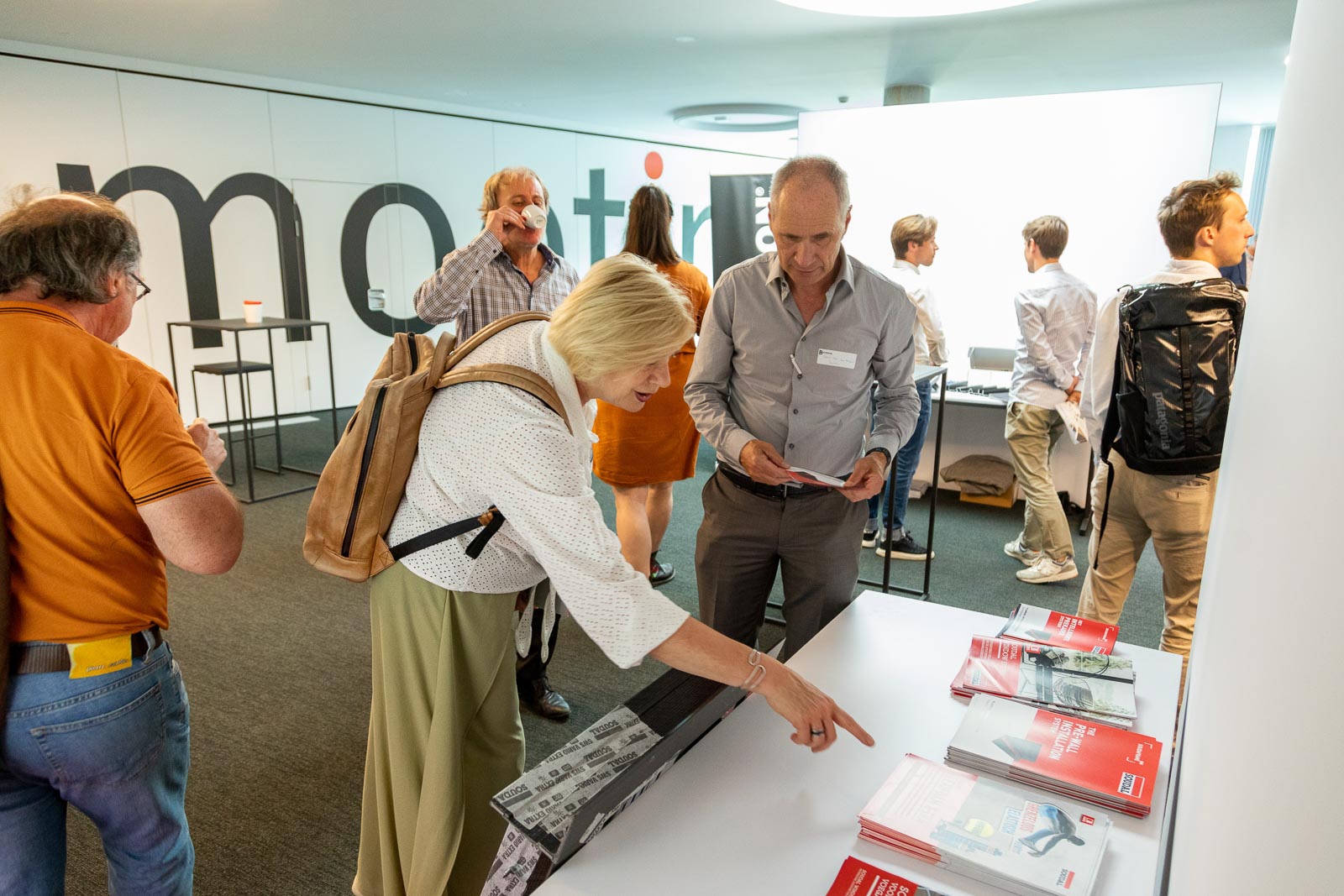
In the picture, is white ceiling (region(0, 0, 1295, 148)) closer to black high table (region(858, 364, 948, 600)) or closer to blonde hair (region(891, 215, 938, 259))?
blonde hair (region(891, 215, 938, 259))

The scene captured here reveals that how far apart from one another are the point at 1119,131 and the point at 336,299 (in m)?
6.38

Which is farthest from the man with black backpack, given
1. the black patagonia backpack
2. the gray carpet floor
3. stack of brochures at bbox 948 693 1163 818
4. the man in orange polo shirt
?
the man in orange polo shirt

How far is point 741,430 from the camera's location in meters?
2.05

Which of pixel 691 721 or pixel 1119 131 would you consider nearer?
pixel 691 721

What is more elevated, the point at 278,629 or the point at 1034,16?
the point at 1034,16

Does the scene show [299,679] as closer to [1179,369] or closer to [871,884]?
[871,884]

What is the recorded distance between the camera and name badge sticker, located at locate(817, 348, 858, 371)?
201 centimetres

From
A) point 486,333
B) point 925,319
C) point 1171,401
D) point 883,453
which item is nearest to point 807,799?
point 486,333

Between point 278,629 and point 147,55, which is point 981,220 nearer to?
point 278,629

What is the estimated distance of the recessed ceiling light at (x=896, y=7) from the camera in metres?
4.84

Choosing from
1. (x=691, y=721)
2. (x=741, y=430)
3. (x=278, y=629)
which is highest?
(x=741, y=430)

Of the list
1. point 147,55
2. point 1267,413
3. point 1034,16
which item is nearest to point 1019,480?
point 1034,16

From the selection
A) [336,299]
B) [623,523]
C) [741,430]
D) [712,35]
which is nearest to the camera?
[741,430]

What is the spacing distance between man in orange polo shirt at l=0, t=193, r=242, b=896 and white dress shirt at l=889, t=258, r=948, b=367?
11.8 feet
